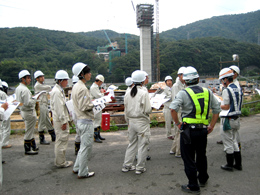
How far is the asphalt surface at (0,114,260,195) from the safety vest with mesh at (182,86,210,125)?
131 cm

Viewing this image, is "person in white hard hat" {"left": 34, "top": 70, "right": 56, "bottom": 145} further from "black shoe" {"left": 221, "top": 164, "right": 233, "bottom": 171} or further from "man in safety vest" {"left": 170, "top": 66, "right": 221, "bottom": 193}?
"black shoe" {"left": 221, "top": 164, "right": 233, "bottom": 171}

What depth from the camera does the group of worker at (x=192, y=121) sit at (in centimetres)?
346

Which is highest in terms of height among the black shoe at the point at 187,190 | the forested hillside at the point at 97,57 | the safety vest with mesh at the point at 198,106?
the forested hillside at the point at 97,57

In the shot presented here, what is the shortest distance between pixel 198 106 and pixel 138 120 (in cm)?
136

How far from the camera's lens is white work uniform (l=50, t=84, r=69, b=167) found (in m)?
4.53

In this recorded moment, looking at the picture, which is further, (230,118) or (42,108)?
(42,108)

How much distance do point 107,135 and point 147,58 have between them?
6322cm

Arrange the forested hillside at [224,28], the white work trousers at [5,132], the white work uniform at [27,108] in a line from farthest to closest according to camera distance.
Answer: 1. the forested hillside at [224,28]
2. the white work trousers at [5,132]
3. the white work uniform at [27,108]

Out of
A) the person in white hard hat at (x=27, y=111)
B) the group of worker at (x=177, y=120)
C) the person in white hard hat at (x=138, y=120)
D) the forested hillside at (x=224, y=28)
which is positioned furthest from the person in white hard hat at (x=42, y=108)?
the forested hillside at (x=224, y=28)

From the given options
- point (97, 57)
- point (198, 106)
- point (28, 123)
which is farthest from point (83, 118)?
point (97, 57)

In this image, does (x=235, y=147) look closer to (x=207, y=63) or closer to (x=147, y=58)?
Result: (x=147, y=58)

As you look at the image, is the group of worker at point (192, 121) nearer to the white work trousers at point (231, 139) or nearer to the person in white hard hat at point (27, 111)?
the white work trousers at point (231, 139)

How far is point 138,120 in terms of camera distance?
14.1 ft

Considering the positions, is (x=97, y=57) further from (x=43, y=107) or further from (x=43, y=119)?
(x=43, y=119)
